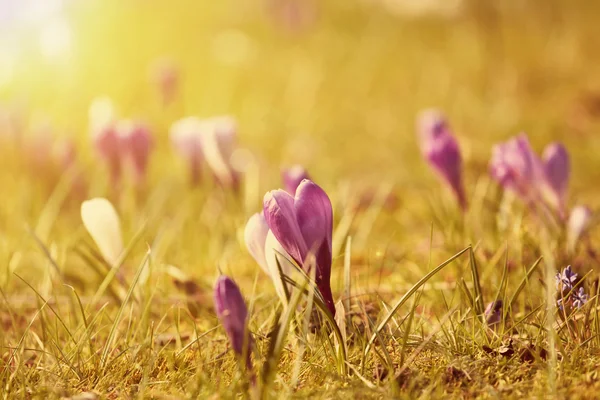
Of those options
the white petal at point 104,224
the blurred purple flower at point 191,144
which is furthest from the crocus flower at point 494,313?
the blurred purple flower at point 191,144

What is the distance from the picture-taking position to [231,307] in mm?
1131

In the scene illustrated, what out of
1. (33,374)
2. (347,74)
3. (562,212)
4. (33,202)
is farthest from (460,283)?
(347,74)

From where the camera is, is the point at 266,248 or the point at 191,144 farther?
the point at 191,144

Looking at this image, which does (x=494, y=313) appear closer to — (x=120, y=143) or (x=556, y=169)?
(x=556, y=169)

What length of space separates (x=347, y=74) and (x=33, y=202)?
3.81 m

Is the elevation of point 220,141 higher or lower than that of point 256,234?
lower

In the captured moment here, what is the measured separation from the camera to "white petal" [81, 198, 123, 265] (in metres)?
1.57

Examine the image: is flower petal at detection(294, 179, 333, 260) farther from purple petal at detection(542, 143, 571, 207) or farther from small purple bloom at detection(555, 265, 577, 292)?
purple petal at detection(542, 143, 571, 207)

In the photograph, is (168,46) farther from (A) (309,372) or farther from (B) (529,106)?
(A) (309,372)

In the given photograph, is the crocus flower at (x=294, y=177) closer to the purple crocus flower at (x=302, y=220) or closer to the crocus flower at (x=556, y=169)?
the purple crocus flower at (x=302, y=220)

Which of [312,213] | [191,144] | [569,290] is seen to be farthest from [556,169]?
[191,144]

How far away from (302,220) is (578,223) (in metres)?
0.90

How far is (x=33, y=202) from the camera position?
315 cm

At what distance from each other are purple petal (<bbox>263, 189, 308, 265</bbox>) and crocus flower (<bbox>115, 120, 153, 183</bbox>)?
157 cm
